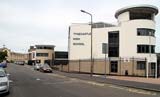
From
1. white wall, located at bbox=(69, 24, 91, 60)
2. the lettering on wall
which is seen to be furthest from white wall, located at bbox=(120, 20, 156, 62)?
the lettering on wall

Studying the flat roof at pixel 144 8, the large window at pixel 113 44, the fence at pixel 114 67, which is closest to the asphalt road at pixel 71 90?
the fence at pixel 114 67

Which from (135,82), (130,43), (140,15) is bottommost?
(135,82)

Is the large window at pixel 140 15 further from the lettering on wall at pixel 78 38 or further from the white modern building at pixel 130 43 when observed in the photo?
the lettering on wall at pixel 78 38

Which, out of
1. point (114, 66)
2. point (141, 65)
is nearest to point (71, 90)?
point (141, 65)

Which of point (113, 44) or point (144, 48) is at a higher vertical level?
point (113, 44)

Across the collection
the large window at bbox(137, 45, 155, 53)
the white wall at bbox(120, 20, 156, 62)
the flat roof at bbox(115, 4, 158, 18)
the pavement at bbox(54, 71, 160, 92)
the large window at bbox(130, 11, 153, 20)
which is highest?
the flat roof at bbox(115, 4, 158, 18)

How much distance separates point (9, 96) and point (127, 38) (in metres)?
46.9

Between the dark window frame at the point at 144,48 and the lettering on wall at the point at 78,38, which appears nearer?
the dark window frame at the point at 144,48

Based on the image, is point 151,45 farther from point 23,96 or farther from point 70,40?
point 23,96

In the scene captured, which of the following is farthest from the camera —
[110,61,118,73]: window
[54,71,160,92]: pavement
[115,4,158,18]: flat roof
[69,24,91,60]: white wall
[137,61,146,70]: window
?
[69,24,91,60]: white wall

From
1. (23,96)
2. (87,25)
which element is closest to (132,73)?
(87,25)

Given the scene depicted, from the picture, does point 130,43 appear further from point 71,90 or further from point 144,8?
point 71,90

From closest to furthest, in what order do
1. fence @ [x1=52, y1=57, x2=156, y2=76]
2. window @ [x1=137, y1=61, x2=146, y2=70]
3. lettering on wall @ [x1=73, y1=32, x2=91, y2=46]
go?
fence @ [x1=52, y1=57, x2=156, y2=76]
window @ [x1=137, y1=61, x2=146, y2=70]
lettering on wall @ [x1=73, y1=32, x2=91, y2=46]

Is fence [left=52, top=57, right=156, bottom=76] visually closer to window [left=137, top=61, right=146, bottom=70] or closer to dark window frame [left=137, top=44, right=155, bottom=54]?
window [left=137, top=61, right=146, bottom=70]
